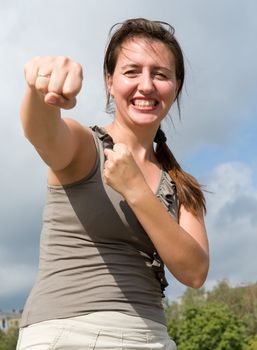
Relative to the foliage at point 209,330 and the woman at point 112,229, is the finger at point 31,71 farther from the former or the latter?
the foliage at point 209,330

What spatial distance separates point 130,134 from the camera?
3.56 metres

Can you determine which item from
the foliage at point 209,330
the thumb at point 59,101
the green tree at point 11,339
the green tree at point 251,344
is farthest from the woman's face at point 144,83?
the green tree at point 11,339

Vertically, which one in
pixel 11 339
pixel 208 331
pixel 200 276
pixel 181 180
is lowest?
pixel 200 276

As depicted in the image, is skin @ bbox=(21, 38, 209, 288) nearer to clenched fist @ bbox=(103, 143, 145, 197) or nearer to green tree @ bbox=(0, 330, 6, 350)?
clenched fist @ bbox=(103, 143, 145, 197)

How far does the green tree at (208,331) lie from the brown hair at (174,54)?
197 feet

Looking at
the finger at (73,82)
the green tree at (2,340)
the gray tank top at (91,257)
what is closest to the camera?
the finger at (73,82)

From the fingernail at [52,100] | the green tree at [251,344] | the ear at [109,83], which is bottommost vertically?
the fingernail at [52,100]

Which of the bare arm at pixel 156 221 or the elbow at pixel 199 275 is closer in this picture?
the bare arm at pixel 156 221

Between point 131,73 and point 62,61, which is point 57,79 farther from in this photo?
point 131,73

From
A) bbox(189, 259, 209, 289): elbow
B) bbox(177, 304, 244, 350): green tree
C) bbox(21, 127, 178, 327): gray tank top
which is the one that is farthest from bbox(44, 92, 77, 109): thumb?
bbox(177, 304, 244, 350): green tree

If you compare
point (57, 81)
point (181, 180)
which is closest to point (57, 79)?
point (57, 81)

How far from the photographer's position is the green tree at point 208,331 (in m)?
62.8

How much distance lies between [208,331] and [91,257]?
60.9m

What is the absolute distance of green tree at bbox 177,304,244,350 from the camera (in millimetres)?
62781
